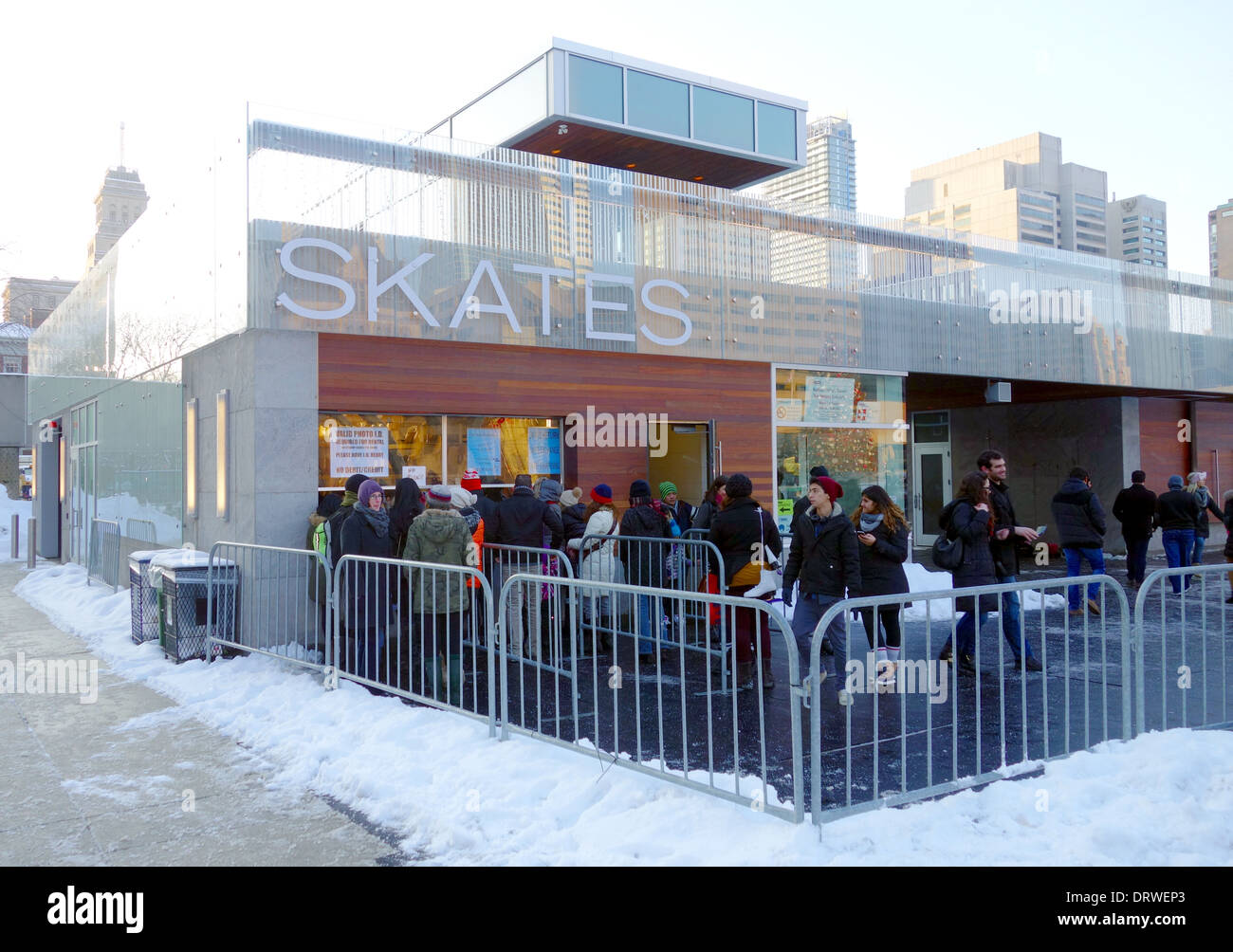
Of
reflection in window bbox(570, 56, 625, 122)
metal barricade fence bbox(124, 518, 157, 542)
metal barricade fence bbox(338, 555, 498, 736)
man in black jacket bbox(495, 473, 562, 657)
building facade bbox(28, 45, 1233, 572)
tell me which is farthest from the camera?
reflection in window bbox(570, 56, 625, 122)

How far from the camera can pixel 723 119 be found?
17.8 metres

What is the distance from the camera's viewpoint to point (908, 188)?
78000mm

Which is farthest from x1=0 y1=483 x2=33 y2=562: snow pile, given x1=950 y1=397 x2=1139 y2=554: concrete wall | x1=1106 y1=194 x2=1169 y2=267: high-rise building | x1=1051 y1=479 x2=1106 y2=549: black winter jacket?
x1=1106 y1=194 x2=1169 y2=267: high-rise building

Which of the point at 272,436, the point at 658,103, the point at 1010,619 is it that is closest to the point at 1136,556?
the point at 1010,619

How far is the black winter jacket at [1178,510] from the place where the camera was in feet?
47.2

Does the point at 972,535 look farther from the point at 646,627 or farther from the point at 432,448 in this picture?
the point at 432,448

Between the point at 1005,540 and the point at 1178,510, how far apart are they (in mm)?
7587

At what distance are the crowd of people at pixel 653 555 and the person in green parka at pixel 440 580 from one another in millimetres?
12

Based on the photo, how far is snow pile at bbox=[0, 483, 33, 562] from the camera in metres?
25.1

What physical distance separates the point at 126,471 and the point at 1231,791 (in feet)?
50.7

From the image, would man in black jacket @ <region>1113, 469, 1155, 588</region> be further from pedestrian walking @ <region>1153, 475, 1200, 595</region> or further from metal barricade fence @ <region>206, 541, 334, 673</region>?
metal barricade fence @ <region>206, 541, 334, 673</region>

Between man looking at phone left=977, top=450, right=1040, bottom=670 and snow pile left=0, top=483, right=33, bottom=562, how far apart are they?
912 inches
